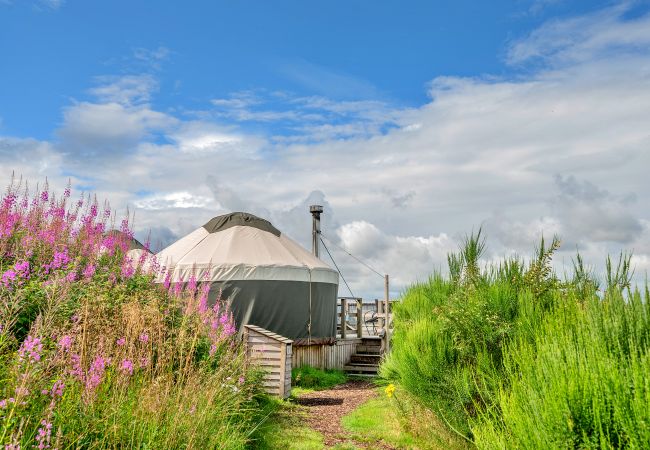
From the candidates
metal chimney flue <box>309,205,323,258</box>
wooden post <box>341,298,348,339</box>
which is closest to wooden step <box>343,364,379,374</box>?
wooden post <box>341,298,348,339</box>

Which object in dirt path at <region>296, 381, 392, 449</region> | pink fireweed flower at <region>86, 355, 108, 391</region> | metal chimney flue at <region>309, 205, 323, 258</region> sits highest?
metal chimney flue at <region>309, 205, 323, 258</region>

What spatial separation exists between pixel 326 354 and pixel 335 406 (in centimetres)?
457

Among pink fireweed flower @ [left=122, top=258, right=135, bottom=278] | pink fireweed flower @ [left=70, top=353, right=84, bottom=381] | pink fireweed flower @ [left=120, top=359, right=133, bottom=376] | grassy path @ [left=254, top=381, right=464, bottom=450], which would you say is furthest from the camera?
pink fireweed flower @ [left=122, top=258, right=135, bottom=278]

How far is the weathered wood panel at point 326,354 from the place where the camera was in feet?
45.7

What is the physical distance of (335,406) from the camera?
10328mm

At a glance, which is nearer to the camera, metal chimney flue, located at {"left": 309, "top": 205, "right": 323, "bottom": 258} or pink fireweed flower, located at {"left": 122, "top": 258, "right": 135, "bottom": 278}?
pink fireweed flower, located at {"left": 122, "top": 258, "right": 135, "bottom": 278}

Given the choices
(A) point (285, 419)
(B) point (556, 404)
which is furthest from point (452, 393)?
(B) point (556, 404)

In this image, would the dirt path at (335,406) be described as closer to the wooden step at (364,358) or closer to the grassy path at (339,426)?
the grassy path at (339,426)

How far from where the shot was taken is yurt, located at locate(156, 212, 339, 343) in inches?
534

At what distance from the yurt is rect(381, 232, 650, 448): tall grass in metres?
3.35

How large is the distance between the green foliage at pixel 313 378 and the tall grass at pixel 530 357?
2573mm

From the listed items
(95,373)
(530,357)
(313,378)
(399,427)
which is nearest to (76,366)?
(95,373)

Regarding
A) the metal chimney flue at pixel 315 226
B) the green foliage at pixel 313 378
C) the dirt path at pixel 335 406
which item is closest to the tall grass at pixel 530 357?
the dirt path at pixel 335 406

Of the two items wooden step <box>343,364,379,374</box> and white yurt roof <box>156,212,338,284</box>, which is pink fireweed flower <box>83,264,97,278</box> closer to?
white yurt roof <box>156,212,338,284</box>
